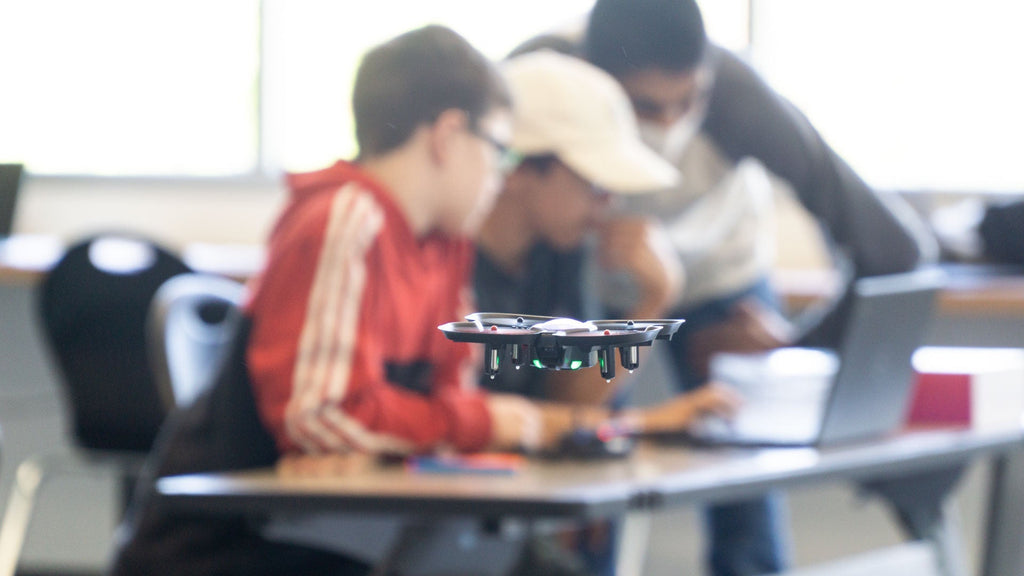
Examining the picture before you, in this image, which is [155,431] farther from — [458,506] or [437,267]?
[437,267]

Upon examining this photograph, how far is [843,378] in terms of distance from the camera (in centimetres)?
83

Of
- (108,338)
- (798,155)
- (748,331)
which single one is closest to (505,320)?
(798,155)

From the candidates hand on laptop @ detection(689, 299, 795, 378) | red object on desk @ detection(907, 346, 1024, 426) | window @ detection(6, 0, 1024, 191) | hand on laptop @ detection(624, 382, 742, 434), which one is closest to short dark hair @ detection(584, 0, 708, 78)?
window @ detection(6, 0, 1024, 191)

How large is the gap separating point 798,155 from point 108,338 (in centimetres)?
156

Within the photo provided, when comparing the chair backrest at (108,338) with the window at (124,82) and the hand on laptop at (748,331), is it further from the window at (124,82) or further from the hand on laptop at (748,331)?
the window at (124,82)

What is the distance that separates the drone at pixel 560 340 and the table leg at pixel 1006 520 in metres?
0.96

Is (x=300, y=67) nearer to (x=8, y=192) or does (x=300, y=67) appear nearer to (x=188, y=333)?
(x=8, y=192)

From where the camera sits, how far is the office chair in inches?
67.2

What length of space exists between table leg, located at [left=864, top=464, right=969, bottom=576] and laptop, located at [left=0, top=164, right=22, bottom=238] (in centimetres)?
103

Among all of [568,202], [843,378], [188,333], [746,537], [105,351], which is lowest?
[105,351]

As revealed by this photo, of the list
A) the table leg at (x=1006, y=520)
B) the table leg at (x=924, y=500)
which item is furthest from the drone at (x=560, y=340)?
the table leg at (x=924, y=500)

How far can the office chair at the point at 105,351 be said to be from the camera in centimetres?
171

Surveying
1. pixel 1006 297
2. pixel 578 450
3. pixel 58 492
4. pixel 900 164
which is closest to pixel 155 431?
pixel 58 492

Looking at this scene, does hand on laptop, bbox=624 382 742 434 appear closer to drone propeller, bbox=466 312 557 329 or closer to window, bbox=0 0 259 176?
window, bbox=0 0 259 176
